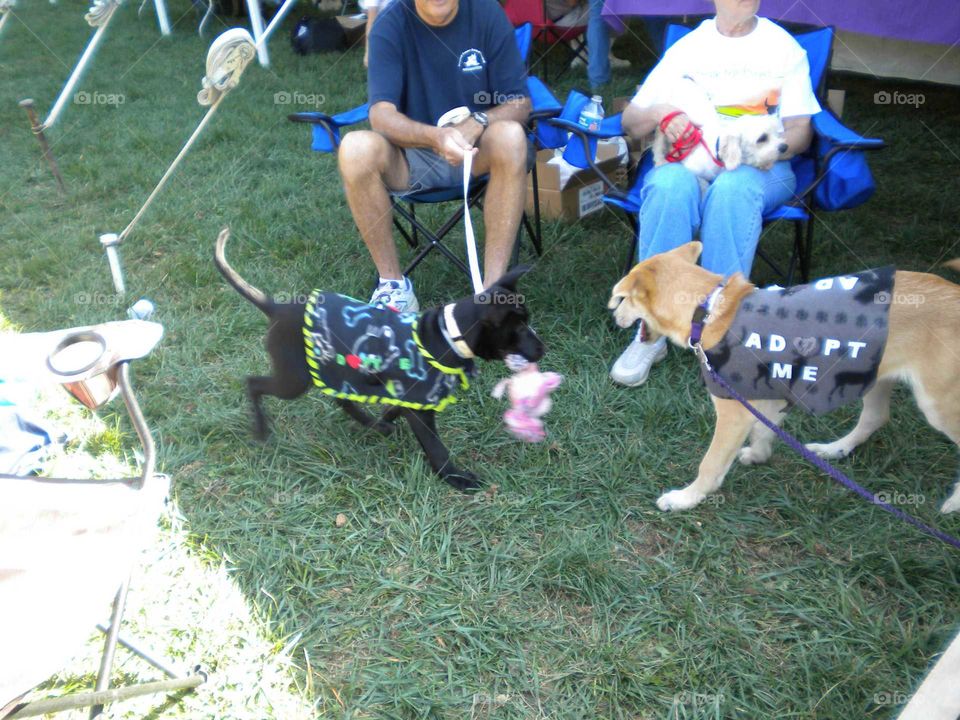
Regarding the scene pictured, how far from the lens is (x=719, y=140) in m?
2.58

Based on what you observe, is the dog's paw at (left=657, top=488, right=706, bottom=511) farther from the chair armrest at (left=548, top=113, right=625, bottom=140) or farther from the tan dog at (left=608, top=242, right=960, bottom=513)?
the chair armrest at (left=548, top=113, right=625, bottom=140)

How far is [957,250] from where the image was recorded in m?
3.33

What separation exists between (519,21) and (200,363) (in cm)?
455

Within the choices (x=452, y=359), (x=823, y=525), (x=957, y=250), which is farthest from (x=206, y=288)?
(x=957, y=250)

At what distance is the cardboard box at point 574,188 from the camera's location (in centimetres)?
366

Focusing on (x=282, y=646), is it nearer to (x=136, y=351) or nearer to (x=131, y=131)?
(x=136, y=351)

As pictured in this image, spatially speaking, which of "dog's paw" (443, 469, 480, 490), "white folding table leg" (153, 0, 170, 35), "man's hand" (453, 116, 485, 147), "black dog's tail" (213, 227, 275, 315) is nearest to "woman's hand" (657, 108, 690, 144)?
"man's hand" (453, 116, 485, 147)

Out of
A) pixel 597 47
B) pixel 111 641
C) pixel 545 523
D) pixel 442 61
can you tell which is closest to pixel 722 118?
pixel 442 61

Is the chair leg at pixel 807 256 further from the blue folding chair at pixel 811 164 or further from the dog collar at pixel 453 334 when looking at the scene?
the dog collar at pixel 453 334

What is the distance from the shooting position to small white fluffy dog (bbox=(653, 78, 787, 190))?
2529 millimetres

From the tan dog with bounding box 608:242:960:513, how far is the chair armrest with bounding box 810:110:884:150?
0.79 metres

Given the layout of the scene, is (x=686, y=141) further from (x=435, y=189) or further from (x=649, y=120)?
(x=435, y=189)

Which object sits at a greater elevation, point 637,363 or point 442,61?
point 442,61

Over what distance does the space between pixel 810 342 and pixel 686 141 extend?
1124 mm
